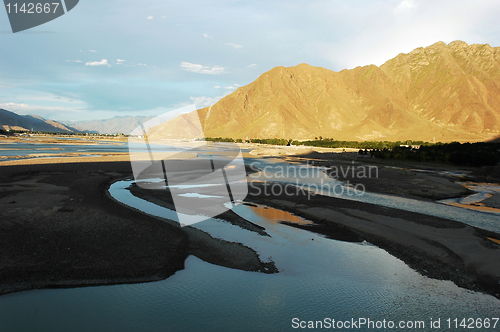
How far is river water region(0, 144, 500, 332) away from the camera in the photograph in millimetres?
6664

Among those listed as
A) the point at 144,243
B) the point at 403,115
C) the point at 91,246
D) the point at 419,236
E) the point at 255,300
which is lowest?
the point at 419,236

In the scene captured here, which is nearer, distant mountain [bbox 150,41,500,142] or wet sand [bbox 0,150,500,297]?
wet sand [bbox 0,150,500,297]

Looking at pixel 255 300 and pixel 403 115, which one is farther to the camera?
pixel 403 115

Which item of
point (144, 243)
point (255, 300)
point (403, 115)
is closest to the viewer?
point (255, 300)

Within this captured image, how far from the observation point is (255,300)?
299 inches

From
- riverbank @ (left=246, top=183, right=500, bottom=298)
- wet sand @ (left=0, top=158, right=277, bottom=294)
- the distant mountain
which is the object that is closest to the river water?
wet sand @ (left=0, top=158, right=277, bottom=294)

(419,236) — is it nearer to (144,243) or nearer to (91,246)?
(144,243)

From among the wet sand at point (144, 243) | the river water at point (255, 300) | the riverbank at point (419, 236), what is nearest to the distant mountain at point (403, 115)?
the riverbank at point (419, 236)

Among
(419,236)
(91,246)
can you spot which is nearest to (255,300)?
(91,246)

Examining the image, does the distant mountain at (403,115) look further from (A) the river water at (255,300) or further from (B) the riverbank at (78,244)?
(A) the river water at (255,300)

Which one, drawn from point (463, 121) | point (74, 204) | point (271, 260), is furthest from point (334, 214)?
point (463, 121)

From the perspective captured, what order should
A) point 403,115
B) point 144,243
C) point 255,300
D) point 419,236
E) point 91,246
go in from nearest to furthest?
point 255,300, point 91,246, point 144,243, point 419,236, point 403,115

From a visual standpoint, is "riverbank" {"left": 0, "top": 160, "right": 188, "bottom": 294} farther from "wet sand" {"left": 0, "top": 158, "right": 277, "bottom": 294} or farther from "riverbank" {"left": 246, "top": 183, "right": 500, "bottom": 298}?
"riverbank" {"left": 246, "top": 183, "right": 500, "bottom": 298}

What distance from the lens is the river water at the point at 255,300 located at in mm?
6664
